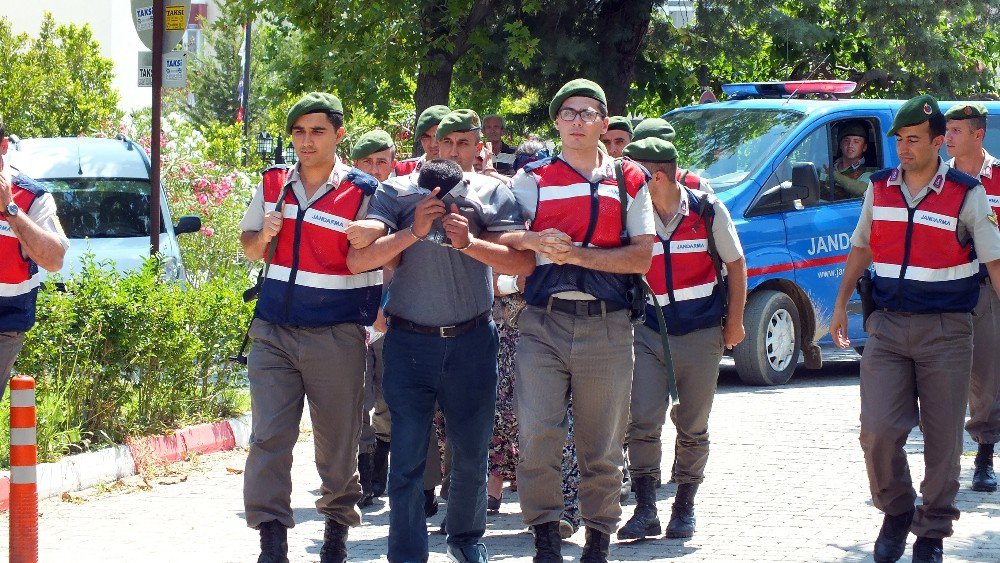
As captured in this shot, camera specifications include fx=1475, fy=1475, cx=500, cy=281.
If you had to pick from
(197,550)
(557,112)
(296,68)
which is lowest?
(197,550)

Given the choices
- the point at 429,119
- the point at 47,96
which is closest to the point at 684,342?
the point at 429,119

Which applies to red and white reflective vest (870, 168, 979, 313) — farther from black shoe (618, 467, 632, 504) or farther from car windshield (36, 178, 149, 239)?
car windshield (36, 178, 149, 239)

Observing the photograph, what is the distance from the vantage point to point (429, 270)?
6082 millimetres

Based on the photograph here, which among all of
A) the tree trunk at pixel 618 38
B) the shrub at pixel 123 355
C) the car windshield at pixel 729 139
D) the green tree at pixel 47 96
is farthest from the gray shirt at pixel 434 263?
the green tree at pixel 47 96

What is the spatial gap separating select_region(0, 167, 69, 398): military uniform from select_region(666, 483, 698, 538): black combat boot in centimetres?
307

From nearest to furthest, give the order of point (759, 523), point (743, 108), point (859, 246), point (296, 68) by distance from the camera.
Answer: point (859, 246) → point (759, 523) → point (743, 108) → point (296, 68)

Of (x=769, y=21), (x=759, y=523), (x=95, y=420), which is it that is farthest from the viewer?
(x=769, y=21)

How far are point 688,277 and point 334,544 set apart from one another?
7.06ft

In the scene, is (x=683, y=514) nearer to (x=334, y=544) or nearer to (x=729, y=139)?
(x=334, y=544)

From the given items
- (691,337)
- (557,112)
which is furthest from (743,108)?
(557,112)

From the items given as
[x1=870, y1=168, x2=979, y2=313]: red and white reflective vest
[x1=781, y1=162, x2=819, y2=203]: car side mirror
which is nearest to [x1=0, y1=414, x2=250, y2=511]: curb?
[x1=870, y1=168, x2=979, y2=313]: red and white reflective vest

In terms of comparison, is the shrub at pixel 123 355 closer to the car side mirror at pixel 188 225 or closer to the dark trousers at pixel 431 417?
the dark trousers at pixel 431 417

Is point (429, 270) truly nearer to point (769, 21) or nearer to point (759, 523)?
point (759, 523)

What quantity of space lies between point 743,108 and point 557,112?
21.5ft
